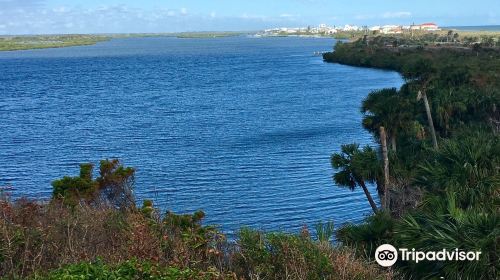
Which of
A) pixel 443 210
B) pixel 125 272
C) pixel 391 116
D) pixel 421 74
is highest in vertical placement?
pixel 421 74

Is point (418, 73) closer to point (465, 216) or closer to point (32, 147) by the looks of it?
point (465, 216)

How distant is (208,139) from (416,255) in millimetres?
39645

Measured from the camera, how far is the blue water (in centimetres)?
3403

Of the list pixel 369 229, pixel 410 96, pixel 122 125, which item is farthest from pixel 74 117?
pixel 369 229

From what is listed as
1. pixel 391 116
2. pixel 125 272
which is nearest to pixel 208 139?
pixel 391 116

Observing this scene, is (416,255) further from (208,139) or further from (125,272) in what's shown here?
(208,139)

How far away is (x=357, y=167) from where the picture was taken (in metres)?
26.1

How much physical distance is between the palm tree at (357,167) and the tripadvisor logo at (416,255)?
11814mm

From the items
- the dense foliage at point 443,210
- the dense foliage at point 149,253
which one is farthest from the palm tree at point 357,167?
the dense foliage at point 149,253

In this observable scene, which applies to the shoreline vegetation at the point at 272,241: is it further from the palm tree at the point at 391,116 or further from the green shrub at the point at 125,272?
the palm tree at the point at 391,116

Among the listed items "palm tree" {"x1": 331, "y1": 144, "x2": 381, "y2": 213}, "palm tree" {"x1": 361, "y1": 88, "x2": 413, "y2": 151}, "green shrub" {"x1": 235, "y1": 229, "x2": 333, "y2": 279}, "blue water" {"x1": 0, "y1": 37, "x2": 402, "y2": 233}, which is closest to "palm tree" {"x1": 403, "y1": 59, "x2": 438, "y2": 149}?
"palm tree" {"x1": 361, "y1": 88, "x2": 413, "y2": 151}

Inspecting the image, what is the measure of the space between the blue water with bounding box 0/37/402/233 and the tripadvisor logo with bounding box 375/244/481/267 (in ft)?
49.7

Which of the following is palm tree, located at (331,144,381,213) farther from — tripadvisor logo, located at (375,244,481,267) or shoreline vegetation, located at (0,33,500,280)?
tripadvisor logo, located at (375,244,481,267)

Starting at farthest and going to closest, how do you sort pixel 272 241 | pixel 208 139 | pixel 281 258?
→ pixel 208 139 < pixel 272 241 < pixel 281 258
